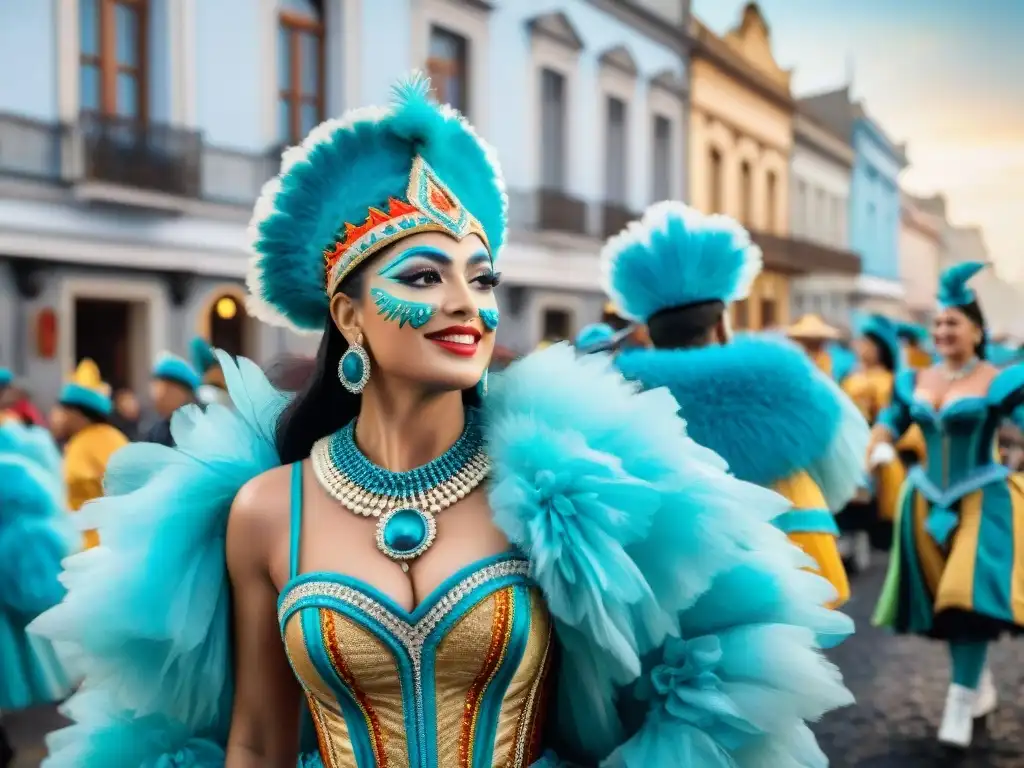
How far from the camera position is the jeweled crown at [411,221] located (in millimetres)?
1694

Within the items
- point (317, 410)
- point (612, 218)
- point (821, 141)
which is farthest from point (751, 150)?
point (317, 410)

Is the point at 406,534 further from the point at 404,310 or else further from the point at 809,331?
the point at 809,331

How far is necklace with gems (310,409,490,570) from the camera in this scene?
168cm

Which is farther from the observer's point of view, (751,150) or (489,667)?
(751,150)

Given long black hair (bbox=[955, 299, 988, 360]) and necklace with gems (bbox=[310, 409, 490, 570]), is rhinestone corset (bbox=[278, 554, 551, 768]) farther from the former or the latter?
long black hair (bbox=[955, 299, 988, 360])

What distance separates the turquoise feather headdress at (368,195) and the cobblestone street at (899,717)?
334cm

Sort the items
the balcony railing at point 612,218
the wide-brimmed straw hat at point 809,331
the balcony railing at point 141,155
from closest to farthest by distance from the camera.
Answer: the balcony railing at point 141,155, the wide-brimmed straw hat at point 809,331, the balcony railing at point 612,218

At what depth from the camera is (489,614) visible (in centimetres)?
164

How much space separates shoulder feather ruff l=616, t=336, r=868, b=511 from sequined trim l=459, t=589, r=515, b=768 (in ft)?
4.15

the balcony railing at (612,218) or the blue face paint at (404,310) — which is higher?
the balcony railing at (612,218)

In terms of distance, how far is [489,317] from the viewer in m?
1.72

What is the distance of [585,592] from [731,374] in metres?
1.36

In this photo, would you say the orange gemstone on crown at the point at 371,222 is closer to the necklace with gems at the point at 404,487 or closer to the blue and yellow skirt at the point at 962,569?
the necklace with gems at the point at 404,487

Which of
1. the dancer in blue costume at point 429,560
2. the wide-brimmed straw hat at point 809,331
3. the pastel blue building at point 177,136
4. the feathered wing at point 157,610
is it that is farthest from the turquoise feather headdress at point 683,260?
the pastel blue building at point 177,136
